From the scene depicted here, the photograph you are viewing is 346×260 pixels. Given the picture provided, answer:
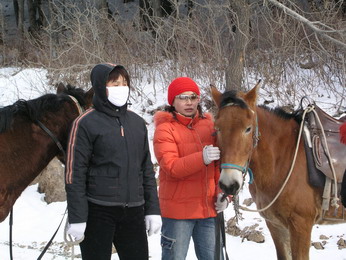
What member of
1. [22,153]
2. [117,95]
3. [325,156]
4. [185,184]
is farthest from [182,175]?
[325,156]

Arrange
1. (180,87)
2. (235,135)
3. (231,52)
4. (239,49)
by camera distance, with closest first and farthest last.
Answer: (235,135), (180,87), (239,49), (231,52)

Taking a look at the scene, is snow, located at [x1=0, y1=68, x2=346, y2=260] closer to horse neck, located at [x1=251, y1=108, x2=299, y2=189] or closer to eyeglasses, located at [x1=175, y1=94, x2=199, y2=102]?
horse neck, located at [x1=251, y1=108, x2=299, y2=189]

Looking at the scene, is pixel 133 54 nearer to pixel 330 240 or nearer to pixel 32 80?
pixel 32 80

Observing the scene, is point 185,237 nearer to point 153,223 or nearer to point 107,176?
point 153,223

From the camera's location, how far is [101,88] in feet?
7.23

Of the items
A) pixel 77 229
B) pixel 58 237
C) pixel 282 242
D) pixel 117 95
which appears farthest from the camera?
pixel 58 237

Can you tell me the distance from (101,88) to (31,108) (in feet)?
1.91

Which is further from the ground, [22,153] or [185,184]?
[22,153]

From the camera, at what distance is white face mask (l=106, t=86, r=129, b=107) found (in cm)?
225

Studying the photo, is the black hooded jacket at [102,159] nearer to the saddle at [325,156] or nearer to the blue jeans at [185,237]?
the blue jeans at [185,237]

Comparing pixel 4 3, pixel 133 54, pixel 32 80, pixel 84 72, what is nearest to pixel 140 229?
pixel 84 72

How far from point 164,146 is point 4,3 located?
23.2 m

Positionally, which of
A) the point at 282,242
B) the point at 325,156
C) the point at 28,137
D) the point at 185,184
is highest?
the point at 28,137

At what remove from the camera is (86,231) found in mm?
2191
